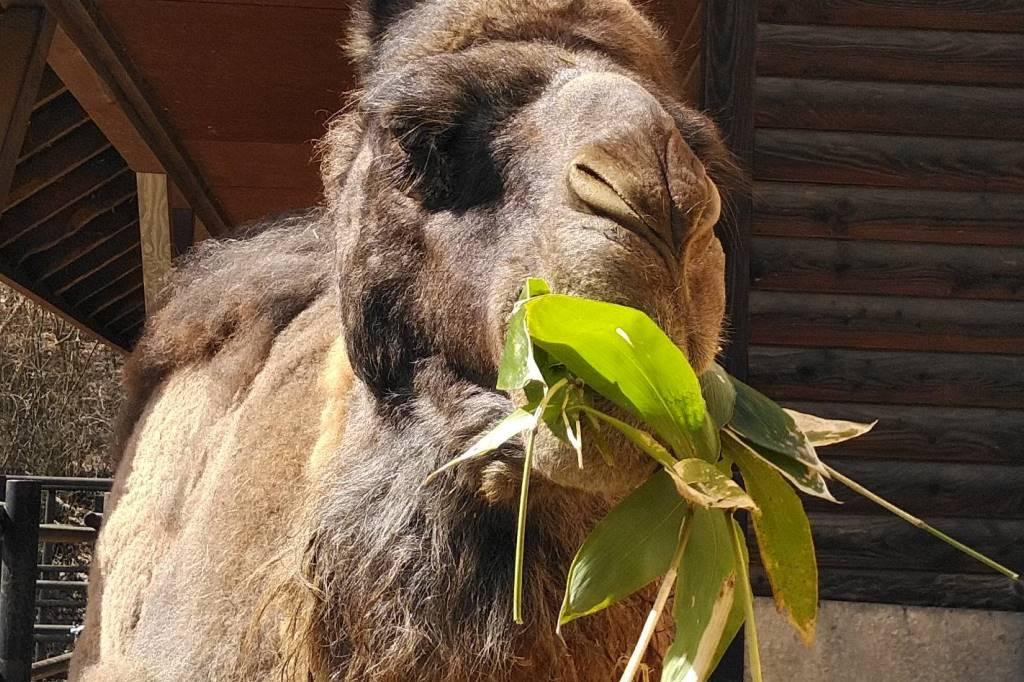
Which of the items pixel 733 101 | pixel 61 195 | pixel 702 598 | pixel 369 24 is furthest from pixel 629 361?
pixel 61 195

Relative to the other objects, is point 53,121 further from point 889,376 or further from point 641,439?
point 641,439

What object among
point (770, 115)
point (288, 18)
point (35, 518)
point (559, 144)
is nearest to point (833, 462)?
point (770, 115)

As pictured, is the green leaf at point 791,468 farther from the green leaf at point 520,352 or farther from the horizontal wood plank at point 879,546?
the horizontal wood plank at point 879,546

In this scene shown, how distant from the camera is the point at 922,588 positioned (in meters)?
5.34

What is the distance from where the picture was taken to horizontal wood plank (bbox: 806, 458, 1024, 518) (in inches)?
210

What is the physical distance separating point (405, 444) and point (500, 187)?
0.49 metres

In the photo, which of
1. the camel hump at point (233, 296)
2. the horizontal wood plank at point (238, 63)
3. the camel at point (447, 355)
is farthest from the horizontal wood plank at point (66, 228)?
the camel at point (447, 355)

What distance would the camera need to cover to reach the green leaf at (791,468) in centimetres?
204

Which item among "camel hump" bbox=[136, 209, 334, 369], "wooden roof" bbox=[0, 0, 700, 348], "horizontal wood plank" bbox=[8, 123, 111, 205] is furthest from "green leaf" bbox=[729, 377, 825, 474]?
"horizontal wood plank" bbox=[8, 123, 111, 205]

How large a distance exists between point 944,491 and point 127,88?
3553 mm

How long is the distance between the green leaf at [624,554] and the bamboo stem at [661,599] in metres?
0.01

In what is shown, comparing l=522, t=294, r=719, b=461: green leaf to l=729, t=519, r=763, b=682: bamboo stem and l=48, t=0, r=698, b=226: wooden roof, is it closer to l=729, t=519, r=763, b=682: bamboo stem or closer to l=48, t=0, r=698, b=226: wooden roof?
l=729, t=519, r=763, b=682: bamboo stem

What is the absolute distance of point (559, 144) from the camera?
2.16 metres

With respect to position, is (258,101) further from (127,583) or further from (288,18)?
(127,583)
